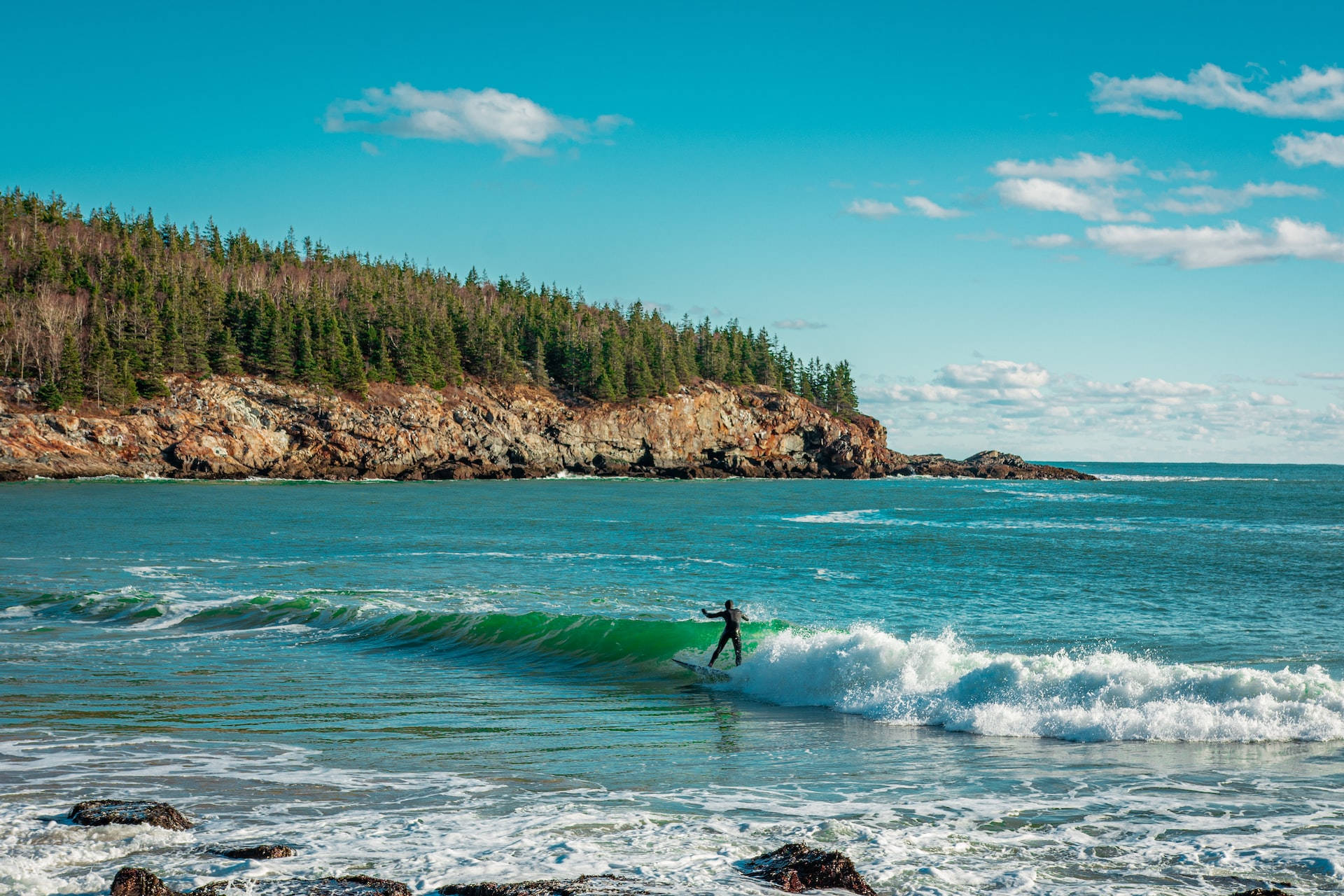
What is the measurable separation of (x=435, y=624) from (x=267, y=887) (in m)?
14.2

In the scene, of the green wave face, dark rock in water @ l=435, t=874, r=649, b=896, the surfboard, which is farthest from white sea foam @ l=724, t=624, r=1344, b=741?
dark rock in water @ l=435, t=874, r=649, b=896

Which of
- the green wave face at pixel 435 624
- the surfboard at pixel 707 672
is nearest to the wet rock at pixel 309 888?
the surfboard at pixel 707 672

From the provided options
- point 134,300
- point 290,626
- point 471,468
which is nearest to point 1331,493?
→ point 471,468

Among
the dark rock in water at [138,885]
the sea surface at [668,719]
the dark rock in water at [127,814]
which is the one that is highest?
the dark rock in water at [138,885]

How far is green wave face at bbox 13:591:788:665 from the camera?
19.1m

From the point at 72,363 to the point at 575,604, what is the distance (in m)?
77.0

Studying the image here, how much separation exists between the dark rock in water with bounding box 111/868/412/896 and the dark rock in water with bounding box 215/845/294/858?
0.44 metres

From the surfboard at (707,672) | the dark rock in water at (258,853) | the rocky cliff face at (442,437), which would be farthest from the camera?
the rocky cliff face at (442,437)

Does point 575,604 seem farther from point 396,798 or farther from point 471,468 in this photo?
point 471,468

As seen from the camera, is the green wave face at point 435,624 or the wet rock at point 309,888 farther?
the green wave face at point 435,624

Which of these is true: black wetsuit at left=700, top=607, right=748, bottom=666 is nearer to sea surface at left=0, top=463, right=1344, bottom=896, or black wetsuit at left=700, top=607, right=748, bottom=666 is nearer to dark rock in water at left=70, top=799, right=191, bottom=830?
sea surface at left=0, top=463, right=1344, bottom=896

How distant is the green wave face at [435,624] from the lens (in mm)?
19109

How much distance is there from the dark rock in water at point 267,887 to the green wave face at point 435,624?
37.6 feet

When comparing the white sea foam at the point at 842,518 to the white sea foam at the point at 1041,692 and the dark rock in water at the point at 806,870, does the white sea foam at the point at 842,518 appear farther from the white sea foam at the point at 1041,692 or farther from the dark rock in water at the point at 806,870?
the dark rock in water at the point at 806,870
